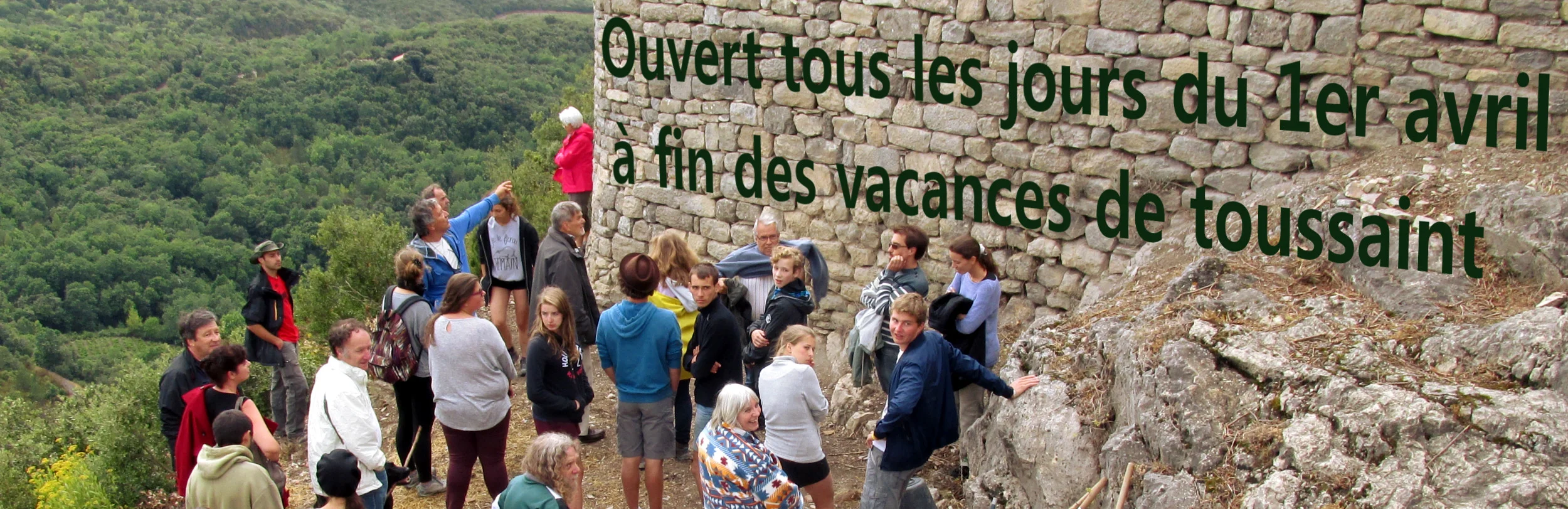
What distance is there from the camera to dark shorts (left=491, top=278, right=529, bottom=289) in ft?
24.1

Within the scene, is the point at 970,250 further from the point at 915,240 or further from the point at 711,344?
the point at 711,344

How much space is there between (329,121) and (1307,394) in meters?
28.3

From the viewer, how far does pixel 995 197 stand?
6918 millimetres

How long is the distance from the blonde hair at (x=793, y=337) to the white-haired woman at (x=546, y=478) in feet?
3.65

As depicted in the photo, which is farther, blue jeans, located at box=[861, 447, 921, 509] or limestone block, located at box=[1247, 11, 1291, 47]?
limestone block, located at box=[1247, 11, 1291, 47]

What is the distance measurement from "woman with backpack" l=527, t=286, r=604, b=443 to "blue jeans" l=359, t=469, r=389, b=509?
721mm

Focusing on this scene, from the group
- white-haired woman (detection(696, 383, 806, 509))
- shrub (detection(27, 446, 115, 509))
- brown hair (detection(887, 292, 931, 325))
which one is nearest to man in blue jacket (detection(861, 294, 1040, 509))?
brown hair (detection(887, 292, 931, 325))

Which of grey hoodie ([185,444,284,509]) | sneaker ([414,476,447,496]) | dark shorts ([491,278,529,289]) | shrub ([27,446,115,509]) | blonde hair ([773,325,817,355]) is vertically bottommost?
shrub ([27,446,115,509])

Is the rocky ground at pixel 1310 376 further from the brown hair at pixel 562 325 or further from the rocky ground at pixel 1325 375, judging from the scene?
the brown hair at pixel 562 325

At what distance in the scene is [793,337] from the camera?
16.2 feet

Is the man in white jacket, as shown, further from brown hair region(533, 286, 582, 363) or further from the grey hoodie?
brown hair region(533, 286, 582, 363)

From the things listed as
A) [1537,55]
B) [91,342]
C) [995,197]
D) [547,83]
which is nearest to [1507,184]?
[1537,55]

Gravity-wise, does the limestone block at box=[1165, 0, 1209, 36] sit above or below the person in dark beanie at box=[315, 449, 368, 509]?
above

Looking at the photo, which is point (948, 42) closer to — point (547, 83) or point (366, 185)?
point (366, 185)
